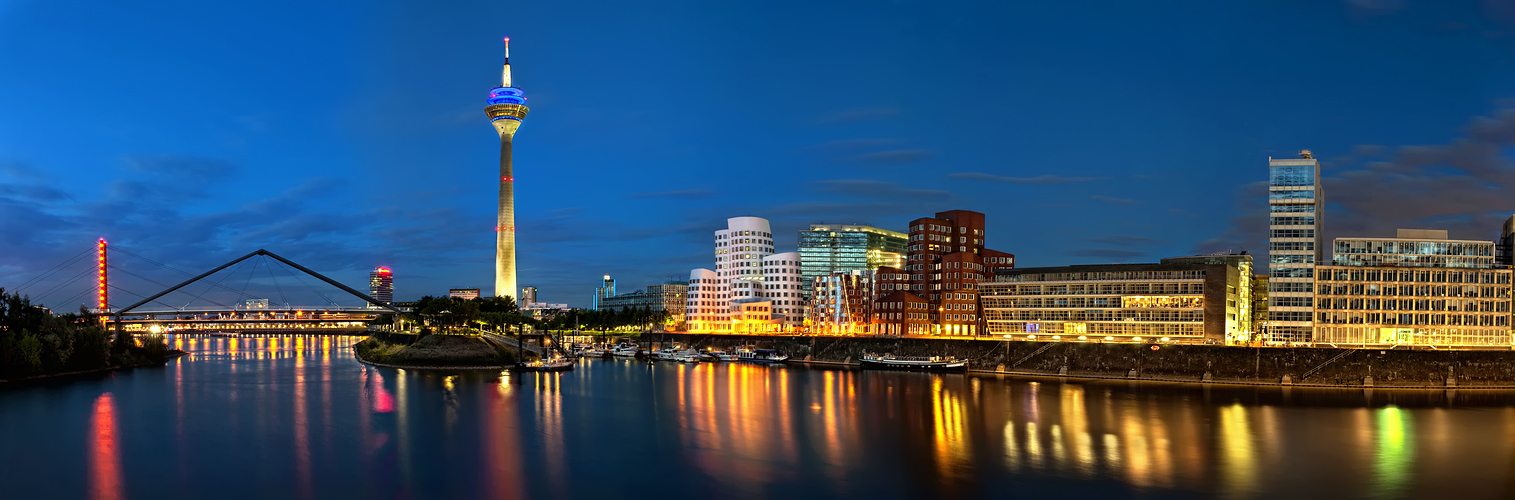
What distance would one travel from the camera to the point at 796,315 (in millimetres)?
126312

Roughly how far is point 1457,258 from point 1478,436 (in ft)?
129

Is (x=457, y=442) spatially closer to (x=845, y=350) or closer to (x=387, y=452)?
(x=387, y=452)

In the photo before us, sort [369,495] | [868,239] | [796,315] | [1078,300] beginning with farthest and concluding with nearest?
[868,239]
[796,315]
[1078,300]
[369,495]

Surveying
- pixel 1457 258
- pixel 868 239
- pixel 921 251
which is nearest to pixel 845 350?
pixel 921 251

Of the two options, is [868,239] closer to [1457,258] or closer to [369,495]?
[1457,258]

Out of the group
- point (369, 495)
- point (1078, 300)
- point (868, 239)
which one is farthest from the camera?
point (868, 239)

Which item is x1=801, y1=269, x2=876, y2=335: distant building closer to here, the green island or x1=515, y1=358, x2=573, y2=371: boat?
x1=515, y1=358, x2=573, y2=371: boat

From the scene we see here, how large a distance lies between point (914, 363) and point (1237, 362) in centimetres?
2438

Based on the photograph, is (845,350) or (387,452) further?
(845,350)

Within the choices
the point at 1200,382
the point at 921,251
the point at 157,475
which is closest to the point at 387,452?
the point at 157,475

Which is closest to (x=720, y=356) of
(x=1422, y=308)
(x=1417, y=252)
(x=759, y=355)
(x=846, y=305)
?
(x=759, y=355)

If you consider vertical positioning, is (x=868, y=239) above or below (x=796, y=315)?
above

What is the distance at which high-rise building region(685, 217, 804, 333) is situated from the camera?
122 meters

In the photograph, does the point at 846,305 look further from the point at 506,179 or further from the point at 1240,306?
the point at 506,179
